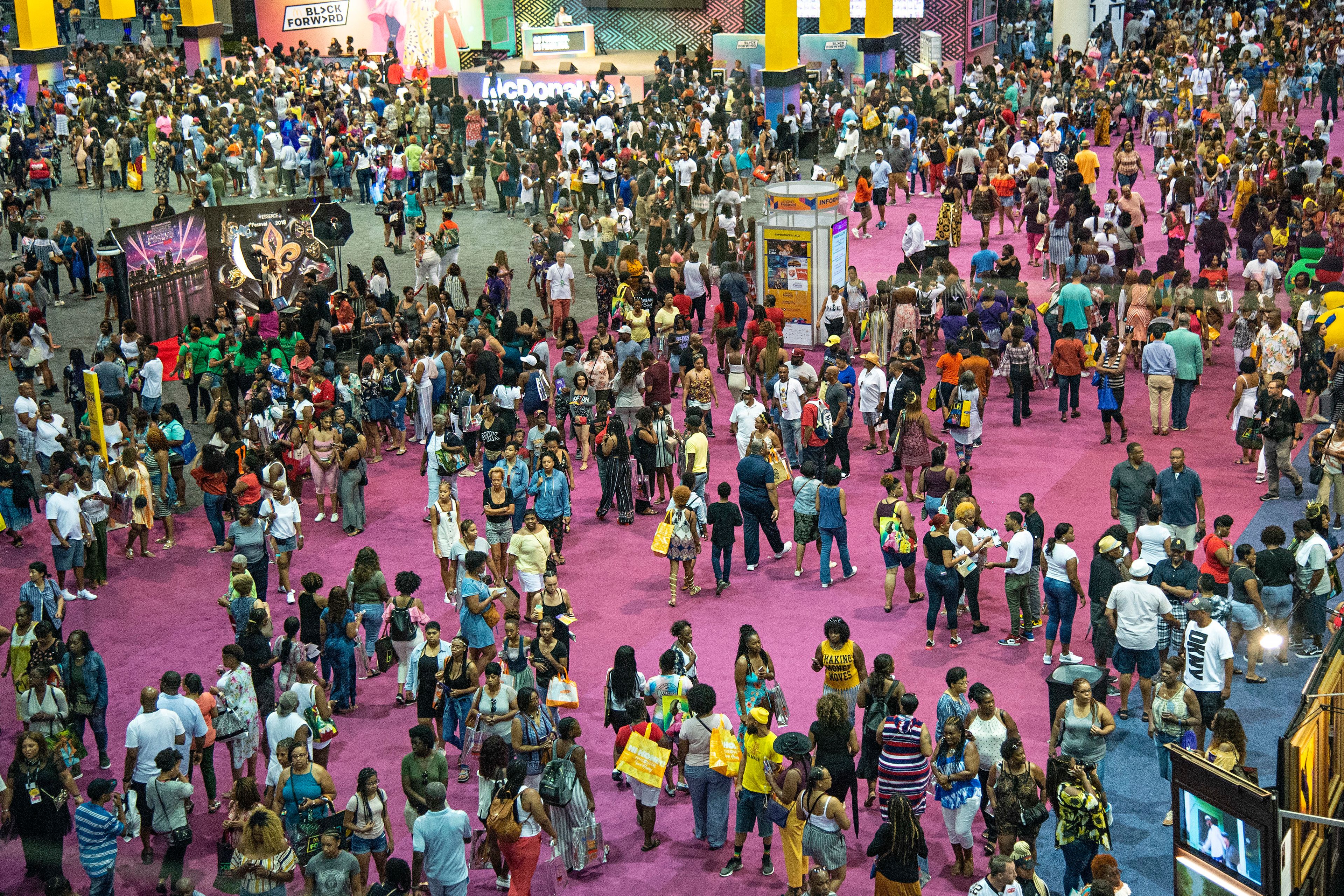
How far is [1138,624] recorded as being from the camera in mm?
11797

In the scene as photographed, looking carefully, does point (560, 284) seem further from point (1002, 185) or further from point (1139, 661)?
point (1139, 661)

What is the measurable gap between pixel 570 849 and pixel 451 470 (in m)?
5.87

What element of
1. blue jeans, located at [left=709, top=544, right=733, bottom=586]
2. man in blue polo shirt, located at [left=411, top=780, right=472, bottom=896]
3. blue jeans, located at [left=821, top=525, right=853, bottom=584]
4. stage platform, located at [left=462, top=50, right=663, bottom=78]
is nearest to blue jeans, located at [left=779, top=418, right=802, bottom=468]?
blue jeans, located at [left=821, top=525, right=853, bottom=584]

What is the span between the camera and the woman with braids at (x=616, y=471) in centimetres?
1603

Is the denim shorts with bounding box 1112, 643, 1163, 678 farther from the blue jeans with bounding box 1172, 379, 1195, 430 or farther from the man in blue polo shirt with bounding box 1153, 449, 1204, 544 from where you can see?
the blue jeans with bounding box 1172, 379, 1195, 430

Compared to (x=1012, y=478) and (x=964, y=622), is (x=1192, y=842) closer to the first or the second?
(x=964, y=622)

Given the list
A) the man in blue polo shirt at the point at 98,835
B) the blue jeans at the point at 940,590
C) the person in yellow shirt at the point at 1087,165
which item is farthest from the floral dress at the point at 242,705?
the person in yellow shirt at the point at 1087,165

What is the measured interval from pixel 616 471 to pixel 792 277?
244 inches

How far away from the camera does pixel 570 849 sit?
34.2 ft

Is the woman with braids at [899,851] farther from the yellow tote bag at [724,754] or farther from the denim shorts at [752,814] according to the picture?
the yellow tote bag at [724,754]

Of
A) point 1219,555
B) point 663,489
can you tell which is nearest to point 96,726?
point 663,489

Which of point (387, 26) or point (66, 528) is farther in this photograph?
point (387, 26)

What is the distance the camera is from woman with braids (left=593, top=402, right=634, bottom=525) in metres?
16.0

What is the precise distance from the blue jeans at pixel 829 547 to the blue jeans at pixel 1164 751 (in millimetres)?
3842
